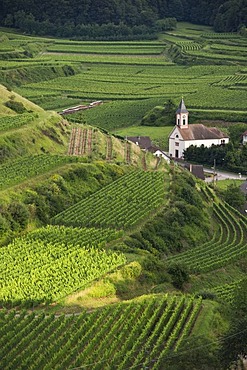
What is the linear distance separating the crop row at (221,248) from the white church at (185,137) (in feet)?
89.3

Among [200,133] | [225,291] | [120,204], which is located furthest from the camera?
[200,133]

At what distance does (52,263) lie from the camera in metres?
44.2

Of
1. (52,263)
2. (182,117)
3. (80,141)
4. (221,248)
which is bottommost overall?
(221,248)

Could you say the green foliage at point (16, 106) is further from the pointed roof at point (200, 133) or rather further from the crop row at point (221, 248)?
the pointed roof at point (200, 133)

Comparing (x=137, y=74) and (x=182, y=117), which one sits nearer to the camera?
(x=182, y=117)

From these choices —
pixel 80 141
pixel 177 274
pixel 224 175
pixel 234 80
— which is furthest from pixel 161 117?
pixel 177 274

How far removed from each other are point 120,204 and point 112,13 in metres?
125

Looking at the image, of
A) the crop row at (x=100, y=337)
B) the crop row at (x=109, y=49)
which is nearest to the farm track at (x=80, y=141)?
the crop row at (x=100, y=337)

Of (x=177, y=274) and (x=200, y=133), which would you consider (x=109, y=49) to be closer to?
(x=200, y=133)

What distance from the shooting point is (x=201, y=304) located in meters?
39.6

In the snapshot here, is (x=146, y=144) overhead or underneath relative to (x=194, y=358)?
underneath

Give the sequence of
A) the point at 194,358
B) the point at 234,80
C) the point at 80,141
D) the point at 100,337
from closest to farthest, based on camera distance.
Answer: the point at 194,358 < the point at 100,337 < the point at 80,141 < the point at 234,80

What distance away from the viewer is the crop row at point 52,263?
1571 inches

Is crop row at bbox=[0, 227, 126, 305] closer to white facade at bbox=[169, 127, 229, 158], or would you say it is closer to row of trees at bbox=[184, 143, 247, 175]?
row of trees at bbox=[184, 143, 247, 175]
